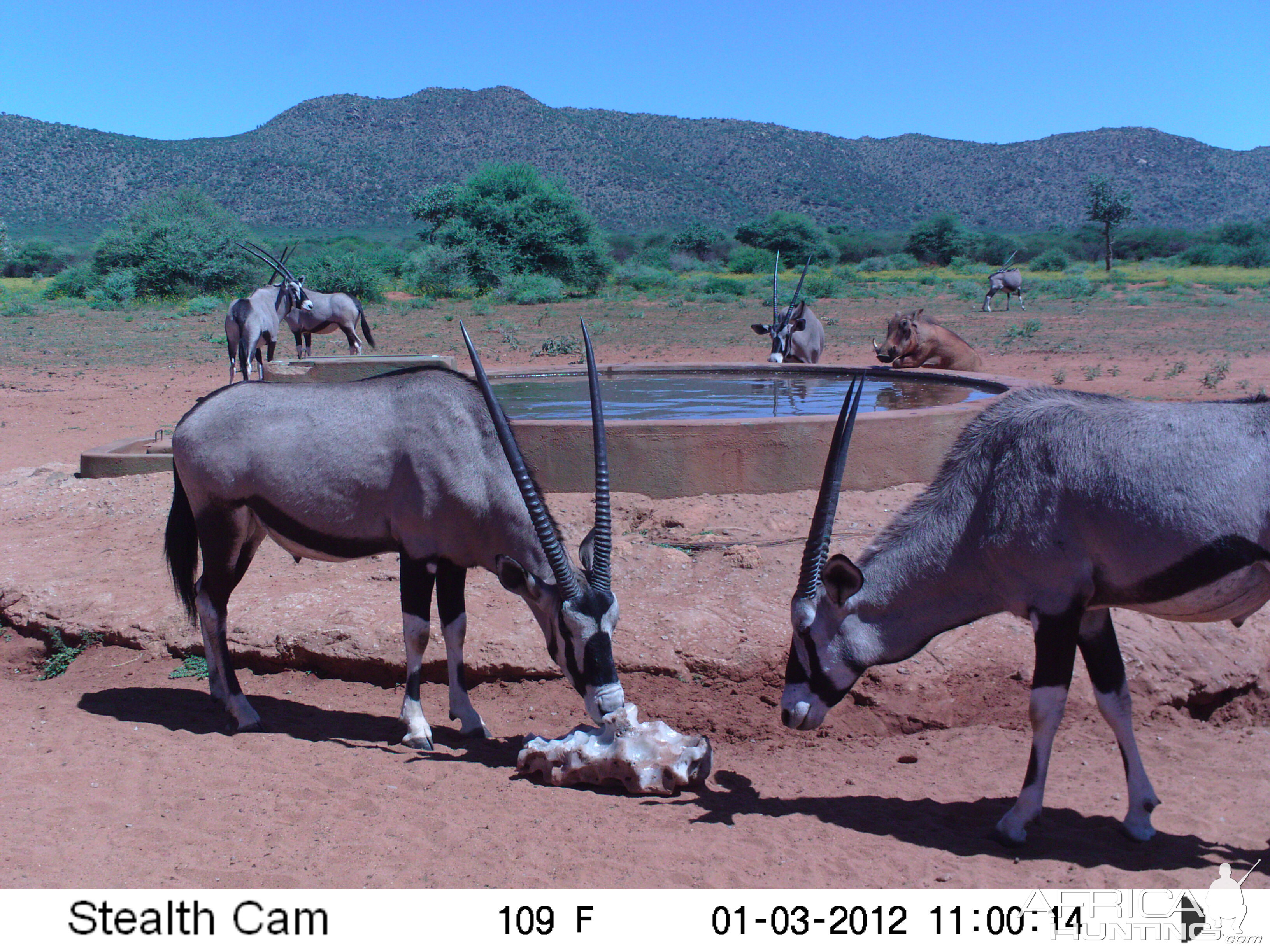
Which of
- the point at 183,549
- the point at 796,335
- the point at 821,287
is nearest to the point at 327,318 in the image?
the point at 796,335

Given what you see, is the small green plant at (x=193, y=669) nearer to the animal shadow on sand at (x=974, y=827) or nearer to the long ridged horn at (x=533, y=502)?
the long ridged horn at (x=533, y=502)

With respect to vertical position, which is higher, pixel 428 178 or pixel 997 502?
pixel 428 178

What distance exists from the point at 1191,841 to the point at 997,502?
1.39 meters

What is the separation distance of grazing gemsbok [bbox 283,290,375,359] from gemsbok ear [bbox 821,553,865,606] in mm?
16531

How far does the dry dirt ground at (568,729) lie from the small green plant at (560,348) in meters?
11.6

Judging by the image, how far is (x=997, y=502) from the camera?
3660mm

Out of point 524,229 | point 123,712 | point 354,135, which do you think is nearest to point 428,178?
point 354,135

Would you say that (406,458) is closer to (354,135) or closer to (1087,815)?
(1087,815)

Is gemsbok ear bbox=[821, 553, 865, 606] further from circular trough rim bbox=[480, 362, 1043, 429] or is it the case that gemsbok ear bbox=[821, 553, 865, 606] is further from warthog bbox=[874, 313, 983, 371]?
warthog bbox=[874, 313, 983, 371]

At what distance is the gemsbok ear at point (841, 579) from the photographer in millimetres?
3709

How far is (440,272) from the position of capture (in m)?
37.1

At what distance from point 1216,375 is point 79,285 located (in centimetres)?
3769

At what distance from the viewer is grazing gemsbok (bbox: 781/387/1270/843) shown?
3.36 m

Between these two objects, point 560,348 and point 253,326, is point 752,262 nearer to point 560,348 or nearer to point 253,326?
point 560,348
